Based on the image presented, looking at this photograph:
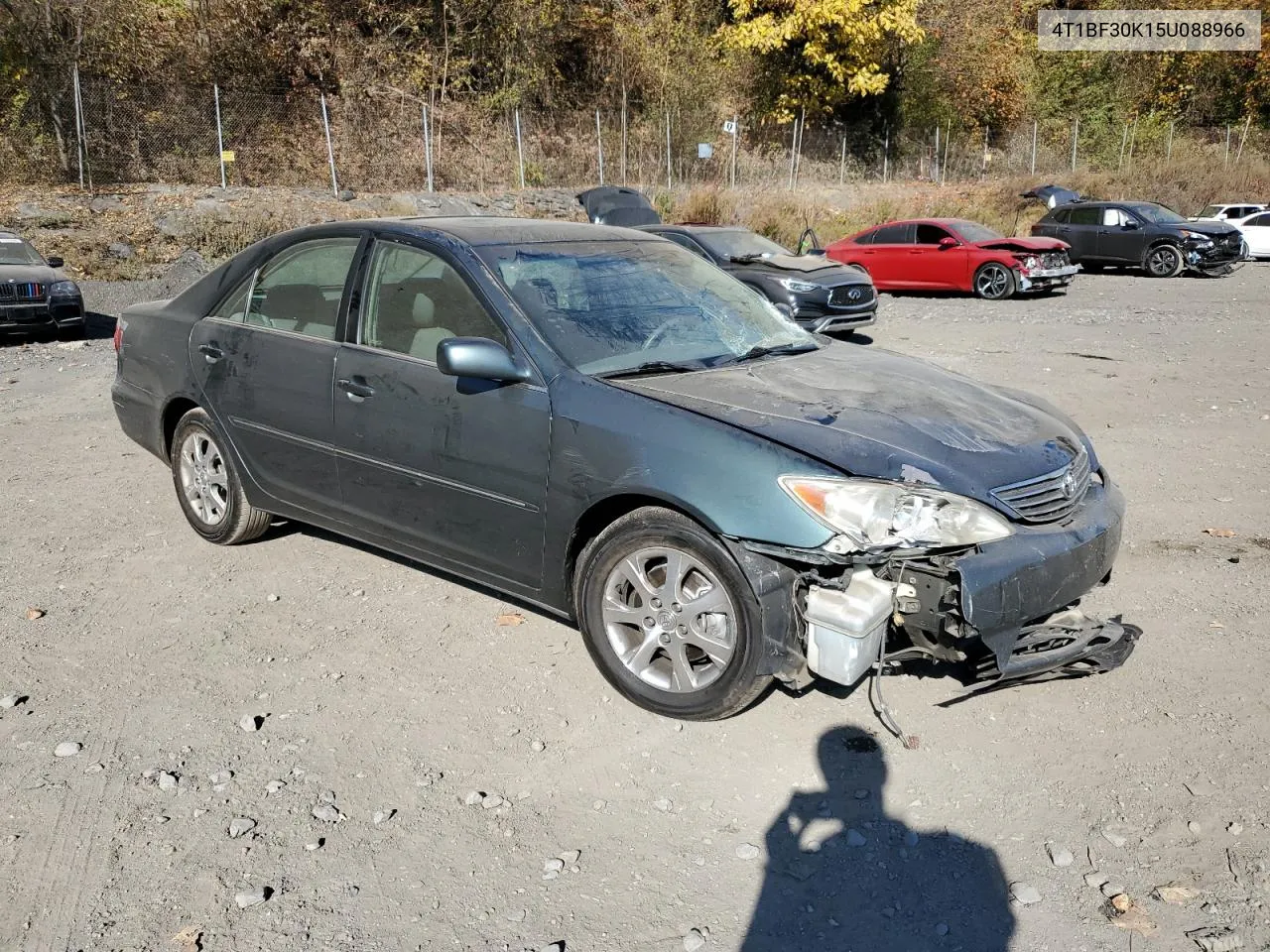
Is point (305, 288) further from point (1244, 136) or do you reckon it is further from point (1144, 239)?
point (1244, 136)

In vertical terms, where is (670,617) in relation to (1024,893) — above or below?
above

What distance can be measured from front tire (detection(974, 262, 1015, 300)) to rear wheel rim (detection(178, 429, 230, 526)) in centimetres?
1538

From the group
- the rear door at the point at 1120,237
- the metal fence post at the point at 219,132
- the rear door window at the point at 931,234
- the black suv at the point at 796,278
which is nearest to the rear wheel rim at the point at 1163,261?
the rear door at the point at 1120,237

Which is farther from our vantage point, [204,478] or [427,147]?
[427,147]

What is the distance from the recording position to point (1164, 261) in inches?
848

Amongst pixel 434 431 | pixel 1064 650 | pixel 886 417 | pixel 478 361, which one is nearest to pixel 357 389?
pixel 434 431

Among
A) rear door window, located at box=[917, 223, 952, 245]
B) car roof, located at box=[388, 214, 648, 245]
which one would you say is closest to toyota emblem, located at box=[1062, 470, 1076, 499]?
car roof, located at box=[388, 214, 648, 245]

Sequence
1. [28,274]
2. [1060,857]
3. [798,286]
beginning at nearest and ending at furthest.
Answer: [1060,857] → [28,274] → [798,286]

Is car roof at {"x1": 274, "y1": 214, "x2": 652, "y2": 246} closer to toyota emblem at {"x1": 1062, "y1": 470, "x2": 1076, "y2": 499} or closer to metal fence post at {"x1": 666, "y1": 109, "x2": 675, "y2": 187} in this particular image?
toyota emblem at {"x1": 1062, "y1": 470, "x2": 1076, "y2": 499}

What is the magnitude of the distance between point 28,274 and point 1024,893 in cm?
1383

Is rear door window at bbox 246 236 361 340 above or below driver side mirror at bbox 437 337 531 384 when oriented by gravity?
above

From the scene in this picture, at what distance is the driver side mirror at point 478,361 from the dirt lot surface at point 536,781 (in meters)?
1.16

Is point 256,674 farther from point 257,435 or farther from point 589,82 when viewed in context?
point 589,82

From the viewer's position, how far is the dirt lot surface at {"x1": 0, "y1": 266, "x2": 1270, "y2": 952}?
277 centimetres
